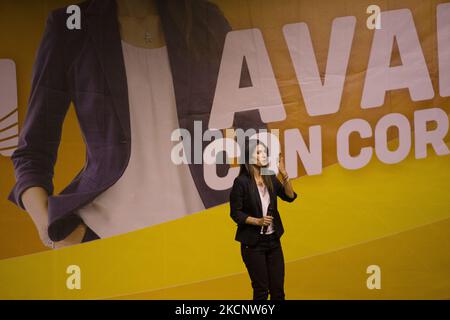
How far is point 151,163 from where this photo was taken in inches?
155

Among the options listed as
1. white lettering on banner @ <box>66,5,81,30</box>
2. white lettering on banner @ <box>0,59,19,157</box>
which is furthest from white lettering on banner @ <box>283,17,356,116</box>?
white lettering on banner @ <box>0,59,19,157</box>

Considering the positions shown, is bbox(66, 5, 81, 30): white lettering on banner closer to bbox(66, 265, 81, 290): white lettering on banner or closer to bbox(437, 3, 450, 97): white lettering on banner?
bbox(66, 265, 81, 290): white lettering on banner

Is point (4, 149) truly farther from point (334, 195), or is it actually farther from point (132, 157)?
point (334, 195)

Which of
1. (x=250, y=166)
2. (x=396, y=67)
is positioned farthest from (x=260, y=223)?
(x=396, y=67)

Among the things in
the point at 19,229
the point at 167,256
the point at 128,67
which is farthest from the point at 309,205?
the point at 19,229

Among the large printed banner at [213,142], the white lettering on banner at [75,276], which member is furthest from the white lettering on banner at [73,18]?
the white lettering on banner at [75,276]

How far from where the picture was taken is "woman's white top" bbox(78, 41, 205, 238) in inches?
154

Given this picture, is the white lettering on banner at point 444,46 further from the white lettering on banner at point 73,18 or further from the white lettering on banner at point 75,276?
the white lettering on banner at point 75,276

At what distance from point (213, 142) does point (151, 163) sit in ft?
1.52

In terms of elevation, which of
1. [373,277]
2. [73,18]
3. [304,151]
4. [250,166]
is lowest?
[373,277]

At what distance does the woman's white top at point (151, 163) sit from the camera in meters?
3.92

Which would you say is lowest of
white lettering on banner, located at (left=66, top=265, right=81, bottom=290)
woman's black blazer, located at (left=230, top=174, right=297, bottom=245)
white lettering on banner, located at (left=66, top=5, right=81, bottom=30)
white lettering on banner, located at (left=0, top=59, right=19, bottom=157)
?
white lettering on banner, located at (left=66, top=265, right=81, bottom=290)

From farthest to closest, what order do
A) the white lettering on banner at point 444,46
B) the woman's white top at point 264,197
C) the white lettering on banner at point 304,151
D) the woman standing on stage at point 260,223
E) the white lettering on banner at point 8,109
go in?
the white lettering on banner at point 8,109, the white lettering on banner at point 304,151, the white lettering on banner at point 444,46, the woman's white top at point 264,197, the woman standing on stage at point 260,223

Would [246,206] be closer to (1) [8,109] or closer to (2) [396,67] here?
(2) [396,67]
